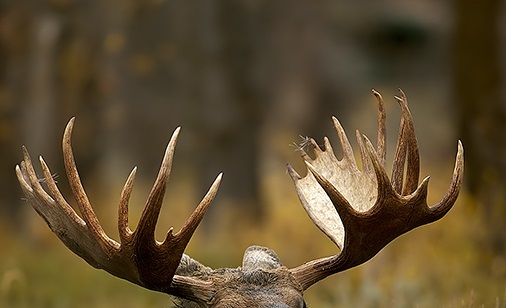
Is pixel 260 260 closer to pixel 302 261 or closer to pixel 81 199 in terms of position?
pixel 81 199

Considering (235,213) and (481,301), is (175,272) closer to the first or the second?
(481,301)

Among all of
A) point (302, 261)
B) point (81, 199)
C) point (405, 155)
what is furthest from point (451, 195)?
point (302, 261)

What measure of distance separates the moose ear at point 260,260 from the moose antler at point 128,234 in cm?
39

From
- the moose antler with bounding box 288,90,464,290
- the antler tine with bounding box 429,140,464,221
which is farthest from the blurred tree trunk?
the antler tine with bounding box 429,140,464,221

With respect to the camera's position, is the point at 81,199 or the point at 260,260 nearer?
the point at 81,199

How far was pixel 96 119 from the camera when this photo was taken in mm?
14766

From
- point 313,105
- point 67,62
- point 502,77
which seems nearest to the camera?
point 502,77

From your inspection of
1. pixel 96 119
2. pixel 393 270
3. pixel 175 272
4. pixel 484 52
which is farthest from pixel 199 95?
pixel 175 272

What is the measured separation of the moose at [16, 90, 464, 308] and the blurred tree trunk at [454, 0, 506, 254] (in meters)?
5.88

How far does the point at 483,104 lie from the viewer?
12609 millimetres

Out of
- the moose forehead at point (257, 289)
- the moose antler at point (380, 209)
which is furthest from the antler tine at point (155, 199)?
the moose antler at point (380, 209)

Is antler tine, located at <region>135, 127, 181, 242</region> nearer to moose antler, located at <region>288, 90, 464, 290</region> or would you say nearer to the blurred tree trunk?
moose antler, located at <region>288, 90, 464, 290</region>

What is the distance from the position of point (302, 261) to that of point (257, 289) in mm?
5738

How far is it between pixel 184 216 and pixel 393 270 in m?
7.53
